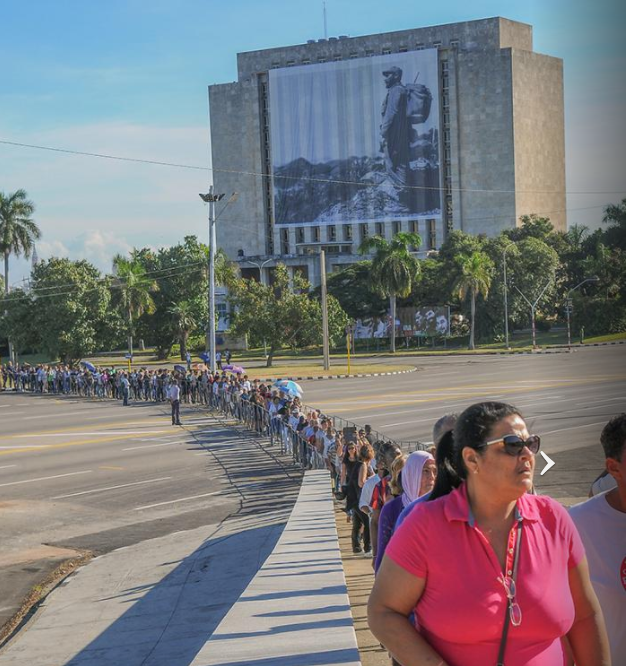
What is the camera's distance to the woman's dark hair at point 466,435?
343 centimetres

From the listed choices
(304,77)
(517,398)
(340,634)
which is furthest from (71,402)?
(304,77)

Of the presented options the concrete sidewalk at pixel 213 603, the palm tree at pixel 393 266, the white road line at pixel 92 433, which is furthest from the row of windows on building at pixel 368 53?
the concrete sidewalk at pixel 213 603

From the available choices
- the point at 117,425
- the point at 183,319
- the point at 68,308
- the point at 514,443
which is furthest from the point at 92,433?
the point at 183,319

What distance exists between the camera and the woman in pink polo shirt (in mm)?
3240

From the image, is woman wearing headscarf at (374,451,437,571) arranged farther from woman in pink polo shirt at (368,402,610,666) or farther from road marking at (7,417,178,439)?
road marking at (7,417,178,439)

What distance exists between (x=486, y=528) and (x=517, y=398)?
34.9m

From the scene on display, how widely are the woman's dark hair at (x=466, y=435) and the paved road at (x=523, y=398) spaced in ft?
40.8

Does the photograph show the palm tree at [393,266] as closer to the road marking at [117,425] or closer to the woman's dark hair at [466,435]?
the road marking at [117,425]

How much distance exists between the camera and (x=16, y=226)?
7925 centimetres

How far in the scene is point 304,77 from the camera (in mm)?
129250

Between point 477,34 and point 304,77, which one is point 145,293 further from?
point 477,34

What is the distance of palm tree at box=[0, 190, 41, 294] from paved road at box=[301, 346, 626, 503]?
35949mm

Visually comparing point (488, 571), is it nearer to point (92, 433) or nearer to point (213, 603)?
point (213, 603)

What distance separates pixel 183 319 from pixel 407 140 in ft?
181
